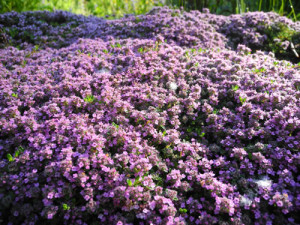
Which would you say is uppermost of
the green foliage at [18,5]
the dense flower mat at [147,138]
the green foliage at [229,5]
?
the green foliage at [18,5]

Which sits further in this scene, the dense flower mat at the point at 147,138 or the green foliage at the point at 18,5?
the green foliage at the point at 18,5

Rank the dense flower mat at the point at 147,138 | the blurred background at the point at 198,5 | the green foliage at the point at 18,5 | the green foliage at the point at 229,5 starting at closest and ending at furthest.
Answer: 1. the dense flower mat at the point at 147,138
2. the blurred background at the point at 198,5
3. the green foliage at the point at 229,5
4. the green foliage at the point at 18,5

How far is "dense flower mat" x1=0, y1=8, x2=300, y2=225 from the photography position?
2.92m

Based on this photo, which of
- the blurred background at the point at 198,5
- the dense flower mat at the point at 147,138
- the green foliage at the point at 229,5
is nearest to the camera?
the dense flower mat at the point at 147,138

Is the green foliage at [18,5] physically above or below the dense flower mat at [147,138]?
above

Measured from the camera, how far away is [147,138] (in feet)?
12.2

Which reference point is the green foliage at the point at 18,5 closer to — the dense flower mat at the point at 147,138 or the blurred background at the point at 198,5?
the blurred background at the point at 198,5

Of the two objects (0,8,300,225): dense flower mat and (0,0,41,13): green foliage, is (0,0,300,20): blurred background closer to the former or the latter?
(0,0,41,13): green foliage

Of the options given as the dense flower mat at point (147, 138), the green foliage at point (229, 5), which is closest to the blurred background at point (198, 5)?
the green foliage at point (229, 5)

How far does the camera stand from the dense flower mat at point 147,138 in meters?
2.92

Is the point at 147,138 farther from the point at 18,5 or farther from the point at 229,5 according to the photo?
the point at 18,5

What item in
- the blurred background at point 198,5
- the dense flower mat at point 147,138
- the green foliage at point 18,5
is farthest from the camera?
the green foliage at point 18,5

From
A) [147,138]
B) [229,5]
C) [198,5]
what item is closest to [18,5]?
[198,5]

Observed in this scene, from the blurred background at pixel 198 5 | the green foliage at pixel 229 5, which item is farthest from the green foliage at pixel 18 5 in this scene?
the green foliage at pixel 229 5
